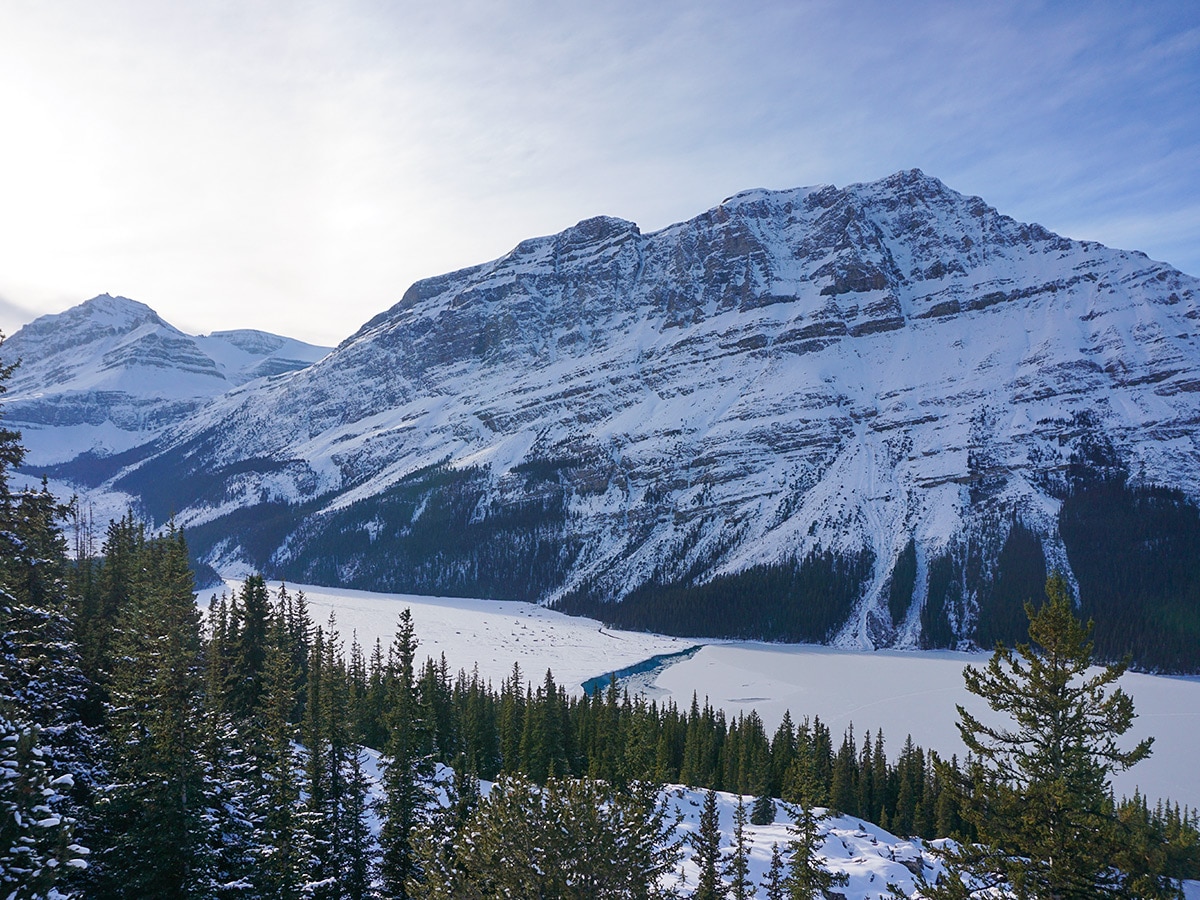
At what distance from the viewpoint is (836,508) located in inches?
7820

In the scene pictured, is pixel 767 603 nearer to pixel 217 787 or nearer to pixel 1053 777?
pixel 217 787

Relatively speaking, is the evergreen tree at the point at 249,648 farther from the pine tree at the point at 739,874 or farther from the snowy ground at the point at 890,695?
the snowy ground at the point at 890,695

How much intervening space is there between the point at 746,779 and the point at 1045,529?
13587 centimetres

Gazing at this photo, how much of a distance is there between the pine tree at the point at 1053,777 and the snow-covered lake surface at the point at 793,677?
78.7m

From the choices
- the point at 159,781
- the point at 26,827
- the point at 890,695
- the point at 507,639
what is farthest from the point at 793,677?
the point at 26,827

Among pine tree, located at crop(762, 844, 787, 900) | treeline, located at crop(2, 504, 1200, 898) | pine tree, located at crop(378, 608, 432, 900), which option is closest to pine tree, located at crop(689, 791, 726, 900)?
pine tree, located at crop(762, 844, 787, 900)

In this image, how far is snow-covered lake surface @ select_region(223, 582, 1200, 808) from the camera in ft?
302

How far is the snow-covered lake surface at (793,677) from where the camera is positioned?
92062 millimetres

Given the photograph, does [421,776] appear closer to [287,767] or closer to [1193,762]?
[287,767]

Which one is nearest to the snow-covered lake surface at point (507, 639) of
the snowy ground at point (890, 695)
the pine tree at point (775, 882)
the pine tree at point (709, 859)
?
the snowy ground at point (890, 695)

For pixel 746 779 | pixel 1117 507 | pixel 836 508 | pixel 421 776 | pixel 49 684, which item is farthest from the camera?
pixel 836 508

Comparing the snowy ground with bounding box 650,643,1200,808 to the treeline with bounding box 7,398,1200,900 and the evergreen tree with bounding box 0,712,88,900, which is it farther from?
the evergreen tree with bounding box 0,712,88,900

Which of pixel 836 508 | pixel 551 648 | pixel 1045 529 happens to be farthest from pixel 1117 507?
pixel 551 648

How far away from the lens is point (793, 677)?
126 meters
